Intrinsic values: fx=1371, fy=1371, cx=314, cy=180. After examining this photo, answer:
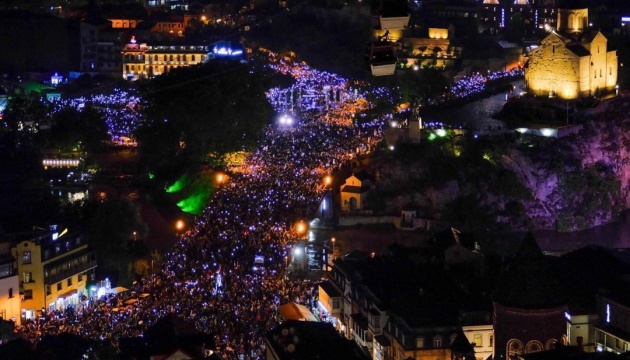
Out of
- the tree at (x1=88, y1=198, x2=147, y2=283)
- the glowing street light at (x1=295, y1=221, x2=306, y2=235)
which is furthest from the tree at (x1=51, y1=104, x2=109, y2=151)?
the glowing street light at (x1=295, y1=221, x2=306, y2=235)

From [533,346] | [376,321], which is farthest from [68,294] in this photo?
[533,346]

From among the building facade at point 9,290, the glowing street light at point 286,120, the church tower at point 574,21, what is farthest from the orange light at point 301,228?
the church tower at point 574,21

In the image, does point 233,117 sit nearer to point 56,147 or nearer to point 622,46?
point 56,147

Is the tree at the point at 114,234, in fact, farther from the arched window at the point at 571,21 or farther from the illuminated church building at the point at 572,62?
the arched window at the point at 571,21

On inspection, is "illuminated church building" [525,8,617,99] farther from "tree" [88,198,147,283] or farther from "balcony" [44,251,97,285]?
"balcony" [44,251,97,285]

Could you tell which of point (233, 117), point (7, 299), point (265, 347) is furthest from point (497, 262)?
point (233, 117)

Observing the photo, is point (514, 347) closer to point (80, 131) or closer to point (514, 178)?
point (514, 178)
